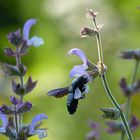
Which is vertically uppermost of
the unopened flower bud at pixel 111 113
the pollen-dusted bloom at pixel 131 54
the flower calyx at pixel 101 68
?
the pollen-dusted bloom at pixel 131 54

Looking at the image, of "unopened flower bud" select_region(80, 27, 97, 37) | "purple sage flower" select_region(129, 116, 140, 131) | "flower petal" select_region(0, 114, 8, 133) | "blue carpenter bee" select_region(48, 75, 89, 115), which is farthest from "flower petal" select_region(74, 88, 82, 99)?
"purple sage flower" select_region(129, 116, 140, 131)

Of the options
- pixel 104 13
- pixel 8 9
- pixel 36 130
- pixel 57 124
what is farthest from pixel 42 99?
pixel 36 130

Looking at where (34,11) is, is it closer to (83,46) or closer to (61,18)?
(61,18)

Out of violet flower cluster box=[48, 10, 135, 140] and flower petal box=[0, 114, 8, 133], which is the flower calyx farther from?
flower petal box=[0, 114, 8, 133]

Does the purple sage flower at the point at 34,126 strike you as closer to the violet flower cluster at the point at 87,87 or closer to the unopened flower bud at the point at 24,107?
the unopened flower bud at the point at 24,107

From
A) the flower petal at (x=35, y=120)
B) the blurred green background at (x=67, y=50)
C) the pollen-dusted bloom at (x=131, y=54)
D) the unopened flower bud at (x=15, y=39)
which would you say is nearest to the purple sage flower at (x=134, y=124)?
the pollen-dusted bloom at (x=131, y=54)
